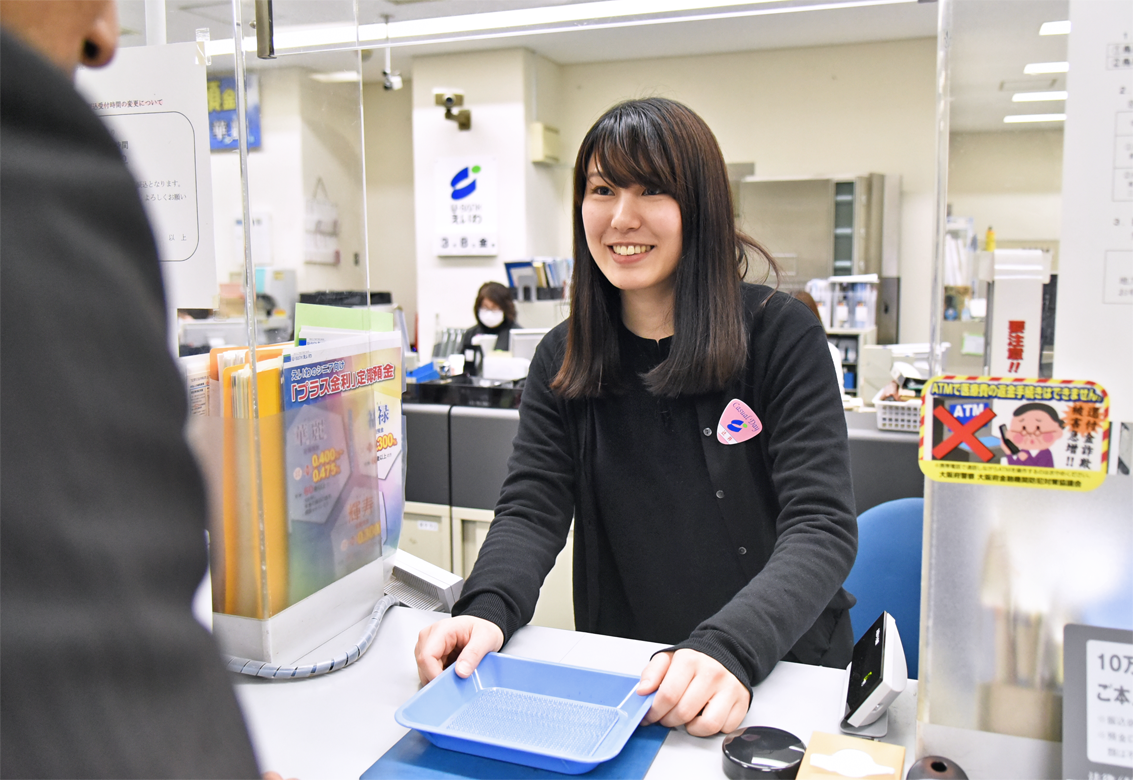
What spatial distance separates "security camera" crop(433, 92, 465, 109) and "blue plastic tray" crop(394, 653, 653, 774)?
613 cm

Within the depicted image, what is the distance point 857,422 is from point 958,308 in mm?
2078

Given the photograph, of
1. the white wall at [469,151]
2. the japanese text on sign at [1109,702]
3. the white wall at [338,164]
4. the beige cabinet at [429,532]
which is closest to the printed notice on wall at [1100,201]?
the japanese text on sign at [1109,702]

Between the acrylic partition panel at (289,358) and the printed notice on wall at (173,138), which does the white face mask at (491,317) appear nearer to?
the acrylic partition panel at (289,358)

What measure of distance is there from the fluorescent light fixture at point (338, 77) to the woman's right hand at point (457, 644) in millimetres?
823

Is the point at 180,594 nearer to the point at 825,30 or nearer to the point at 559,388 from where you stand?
the point at 559,388

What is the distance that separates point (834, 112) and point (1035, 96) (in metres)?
6.55

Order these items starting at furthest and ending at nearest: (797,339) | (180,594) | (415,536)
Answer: (415,536) < (797,339) < (180,594)

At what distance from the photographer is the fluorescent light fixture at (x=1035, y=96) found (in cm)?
67

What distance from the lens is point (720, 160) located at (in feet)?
4.32

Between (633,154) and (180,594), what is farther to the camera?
(633,154)

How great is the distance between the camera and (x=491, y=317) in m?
5.54

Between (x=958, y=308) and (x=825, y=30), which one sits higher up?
(x=825, y=30)

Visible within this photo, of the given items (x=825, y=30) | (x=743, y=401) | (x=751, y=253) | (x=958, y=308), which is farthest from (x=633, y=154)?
(x=825, y=30)

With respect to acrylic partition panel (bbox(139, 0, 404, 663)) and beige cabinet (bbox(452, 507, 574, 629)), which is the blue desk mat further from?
beige cabinet (bbox(452, 507, 574, 629))
